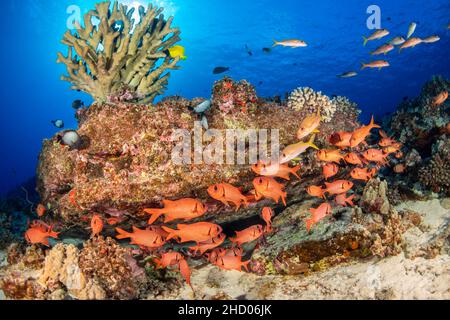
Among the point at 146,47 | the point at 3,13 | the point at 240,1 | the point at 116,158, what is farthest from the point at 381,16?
the point at 3,13

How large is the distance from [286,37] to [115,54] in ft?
130

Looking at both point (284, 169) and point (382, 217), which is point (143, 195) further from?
point (382, 217)

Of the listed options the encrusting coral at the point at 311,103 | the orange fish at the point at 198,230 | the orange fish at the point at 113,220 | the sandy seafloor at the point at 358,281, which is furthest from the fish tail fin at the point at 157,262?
the encrusting coral at the point at 311,103

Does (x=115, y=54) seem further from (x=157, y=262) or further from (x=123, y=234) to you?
(x=157, y=262)

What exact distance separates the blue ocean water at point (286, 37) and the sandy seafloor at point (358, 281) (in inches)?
993

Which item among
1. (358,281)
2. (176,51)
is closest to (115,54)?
(176,51)

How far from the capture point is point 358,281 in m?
4.32

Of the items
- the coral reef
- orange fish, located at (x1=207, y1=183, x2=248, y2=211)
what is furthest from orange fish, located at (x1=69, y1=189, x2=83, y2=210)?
orange fish, located at (x1=207, y1=183, x2=248, y2=211)

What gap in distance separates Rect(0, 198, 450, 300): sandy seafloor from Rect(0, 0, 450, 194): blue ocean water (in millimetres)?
25229

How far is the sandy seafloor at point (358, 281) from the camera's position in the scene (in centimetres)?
406

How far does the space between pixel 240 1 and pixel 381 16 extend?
18.1 metres

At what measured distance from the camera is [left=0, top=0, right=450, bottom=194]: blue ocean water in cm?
3591

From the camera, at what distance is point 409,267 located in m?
4.44

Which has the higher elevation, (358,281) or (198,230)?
(198,230)
